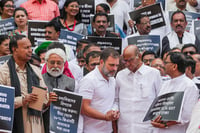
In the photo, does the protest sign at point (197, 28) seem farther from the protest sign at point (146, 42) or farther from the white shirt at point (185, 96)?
the white shirt at point (185, 96)

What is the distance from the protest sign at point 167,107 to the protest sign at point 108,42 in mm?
3208

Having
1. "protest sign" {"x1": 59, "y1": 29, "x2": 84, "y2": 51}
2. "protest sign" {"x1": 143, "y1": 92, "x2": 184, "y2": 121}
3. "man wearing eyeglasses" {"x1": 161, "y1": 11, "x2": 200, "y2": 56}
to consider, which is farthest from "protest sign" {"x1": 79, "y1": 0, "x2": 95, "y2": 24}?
"protest sign" {"x1": 143, "y1": 92, "x2": 184, "y2": 121}

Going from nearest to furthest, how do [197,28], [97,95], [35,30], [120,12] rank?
1. [97,95]
2. [35,30]
3. [197,28]
4. [120,12]

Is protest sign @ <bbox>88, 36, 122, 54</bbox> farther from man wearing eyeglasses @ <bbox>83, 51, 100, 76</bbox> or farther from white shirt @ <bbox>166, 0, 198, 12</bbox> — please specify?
white shirt @ <bbox>166, 0, 198, 12</bbox>

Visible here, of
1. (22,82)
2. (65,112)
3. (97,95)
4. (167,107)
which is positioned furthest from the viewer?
(97,95)

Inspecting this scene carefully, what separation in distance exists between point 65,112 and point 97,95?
1.78 feet

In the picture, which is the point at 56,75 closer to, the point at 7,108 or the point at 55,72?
the point at 55,72

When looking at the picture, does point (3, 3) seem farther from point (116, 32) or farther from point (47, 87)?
point (47, 87)

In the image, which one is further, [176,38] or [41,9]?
[41,9]

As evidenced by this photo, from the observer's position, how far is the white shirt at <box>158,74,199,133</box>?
955 centimetres

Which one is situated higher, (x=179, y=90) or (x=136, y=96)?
(x=179, y=90)

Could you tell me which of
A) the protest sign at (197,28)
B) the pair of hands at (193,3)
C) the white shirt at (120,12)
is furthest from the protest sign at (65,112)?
the pair of hands at (193,3)

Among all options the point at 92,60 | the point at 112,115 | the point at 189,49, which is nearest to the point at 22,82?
the point at 112,115

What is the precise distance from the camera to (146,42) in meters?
13.5
